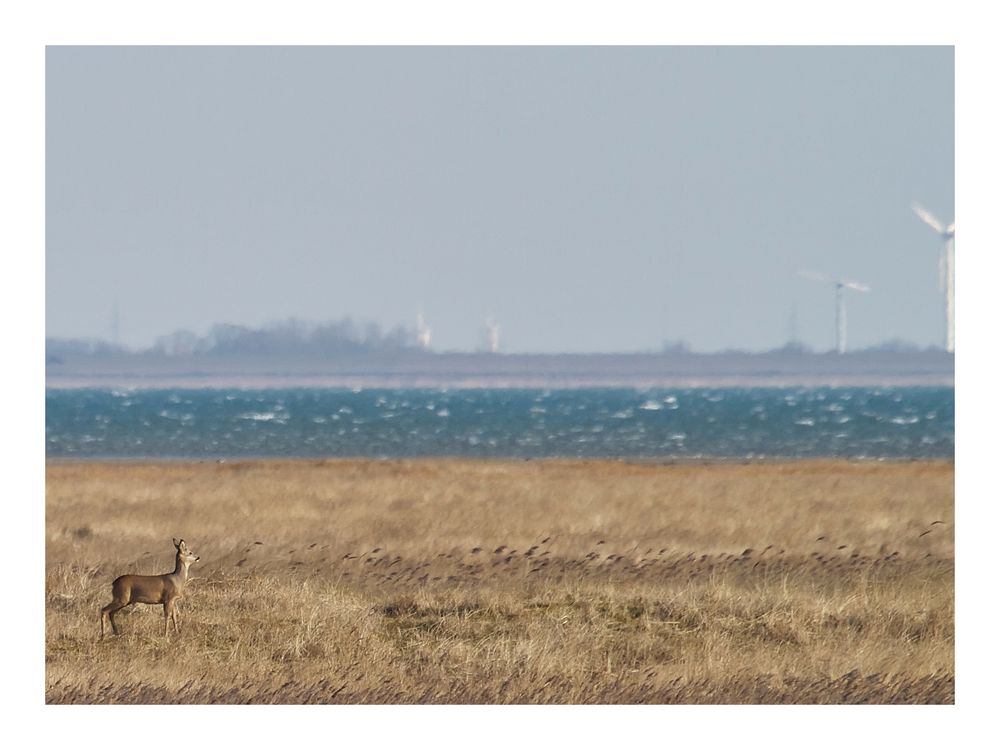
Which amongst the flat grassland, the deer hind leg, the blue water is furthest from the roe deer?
the blue water

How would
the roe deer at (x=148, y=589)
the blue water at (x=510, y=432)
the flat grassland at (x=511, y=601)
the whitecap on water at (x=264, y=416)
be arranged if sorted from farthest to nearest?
the whitecap on water at (x=264, y=416) < the blue water at (x=510, y=432) < the roe deer at (x=148, y=589) < the flat grassland at (x=511, y=601)

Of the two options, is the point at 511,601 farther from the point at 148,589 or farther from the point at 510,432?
the point at 510,432

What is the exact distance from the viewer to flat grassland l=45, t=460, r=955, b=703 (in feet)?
43.9

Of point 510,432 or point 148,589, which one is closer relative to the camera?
point 148,589

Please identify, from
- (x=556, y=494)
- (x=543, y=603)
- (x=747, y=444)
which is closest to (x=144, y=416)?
(x=747, y=444)

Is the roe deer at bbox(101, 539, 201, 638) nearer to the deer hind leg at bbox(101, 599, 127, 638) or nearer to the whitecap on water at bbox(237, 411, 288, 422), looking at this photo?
the deer hind leg at bbox(101, 599, 127, 638)

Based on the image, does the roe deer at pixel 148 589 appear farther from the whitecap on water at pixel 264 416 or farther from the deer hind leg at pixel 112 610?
the whitecap on water at pixel 264 416

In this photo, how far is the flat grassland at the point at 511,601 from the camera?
1338cm

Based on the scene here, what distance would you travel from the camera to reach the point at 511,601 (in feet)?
54.3

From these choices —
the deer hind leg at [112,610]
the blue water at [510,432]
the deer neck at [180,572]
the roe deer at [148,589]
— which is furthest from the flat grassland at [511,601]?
the blue water at [510,432]

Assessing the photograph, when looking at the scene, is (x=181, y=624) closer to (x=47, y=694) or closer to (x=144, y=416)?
(x=47, y=694)

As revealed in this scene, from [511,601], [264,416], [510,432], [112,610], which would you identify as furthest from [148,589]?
[264,416]
